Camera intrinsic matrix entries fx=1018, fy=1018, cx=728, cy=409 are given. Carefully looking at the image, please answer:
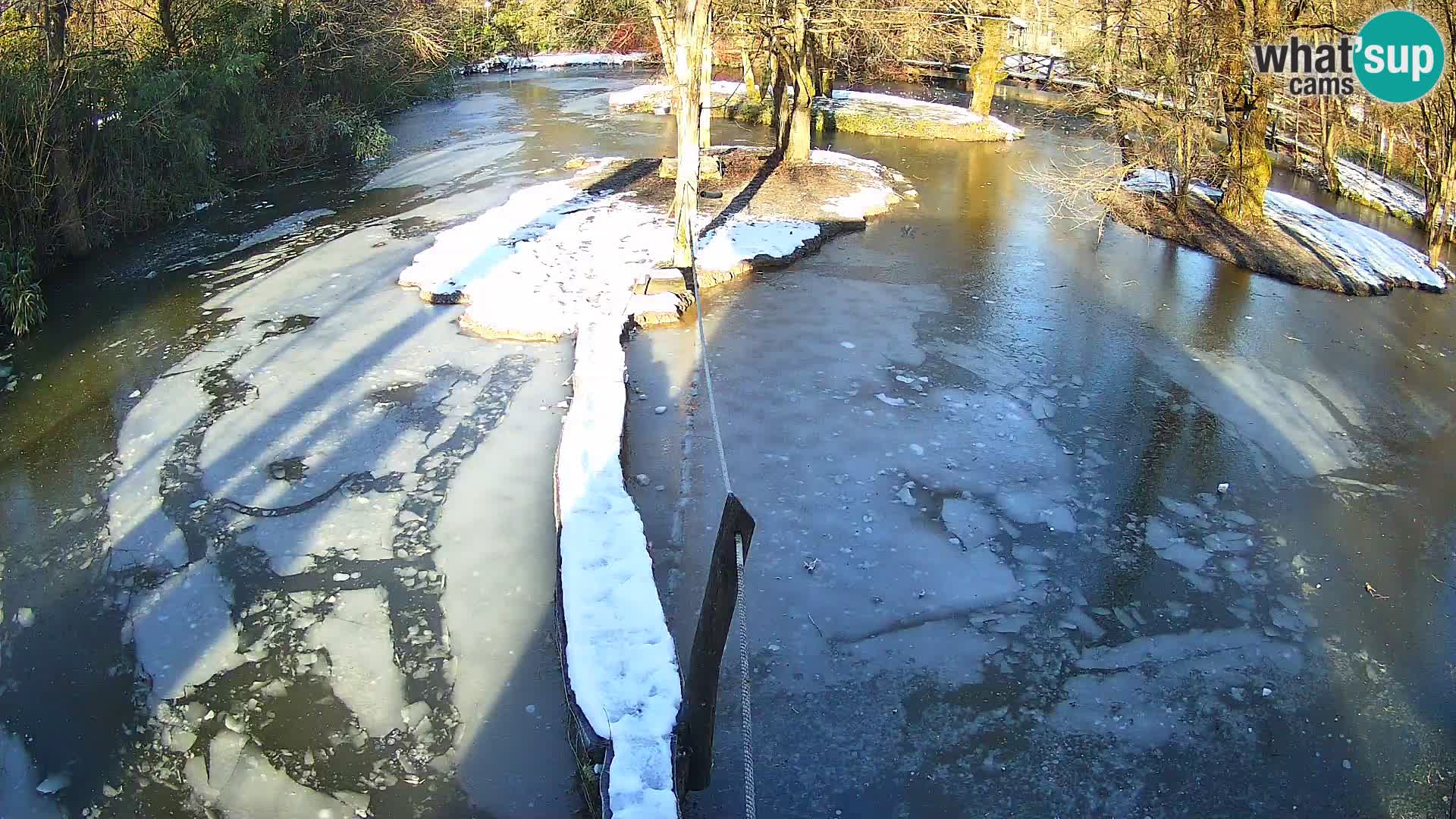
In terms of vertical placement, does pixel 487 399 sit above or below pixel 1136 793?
above

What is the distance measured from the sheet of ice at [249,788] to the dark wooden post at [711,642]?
1.76 metres

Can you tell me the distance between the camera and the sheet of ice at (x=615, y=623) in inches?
175

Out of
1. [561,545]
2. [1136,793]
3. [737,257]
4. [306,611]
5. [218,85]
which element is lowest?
[1136,793]

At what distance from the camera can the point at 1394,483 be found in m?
8.08

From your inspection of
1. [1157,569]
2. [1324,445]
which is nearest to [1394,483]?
[1324,445]

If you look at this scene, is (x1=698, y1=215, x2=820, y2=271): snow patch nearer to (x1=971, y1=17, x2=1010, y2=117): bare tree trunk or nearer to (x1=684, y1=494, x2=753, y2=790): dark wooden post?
(x1=684, y1=494, x2=753, y2=790): dark wooden post

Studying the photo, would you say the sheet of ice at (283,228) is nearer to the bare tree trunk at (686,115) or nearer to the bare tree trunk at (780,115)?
the bare tree trunk at (686,115)

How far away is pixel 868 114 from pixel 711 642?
21.8 m

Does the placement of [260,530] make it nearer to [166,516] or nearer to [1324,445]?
[166,516]

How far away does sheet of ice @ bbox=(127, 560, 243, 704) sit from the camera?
584cm

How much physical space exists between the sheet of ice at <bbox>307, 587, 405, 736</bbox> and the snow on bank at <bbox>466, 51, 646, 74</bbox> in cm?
3169

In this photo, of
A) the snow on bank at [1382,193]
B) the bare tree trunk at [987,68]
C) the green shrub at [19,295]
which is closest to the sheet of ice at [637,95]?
the bare tree trunk at [987,68]

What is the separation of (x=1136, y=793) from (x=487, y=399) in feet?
20.8

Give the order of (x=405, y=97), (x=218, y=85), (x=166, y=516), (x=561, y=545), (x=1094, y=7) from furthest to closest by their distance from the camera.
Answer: (x=405, y=97) → (x=218, y=85) → (x=1094, y=7) → (x=166, y=516) → (x=561, y=545)
